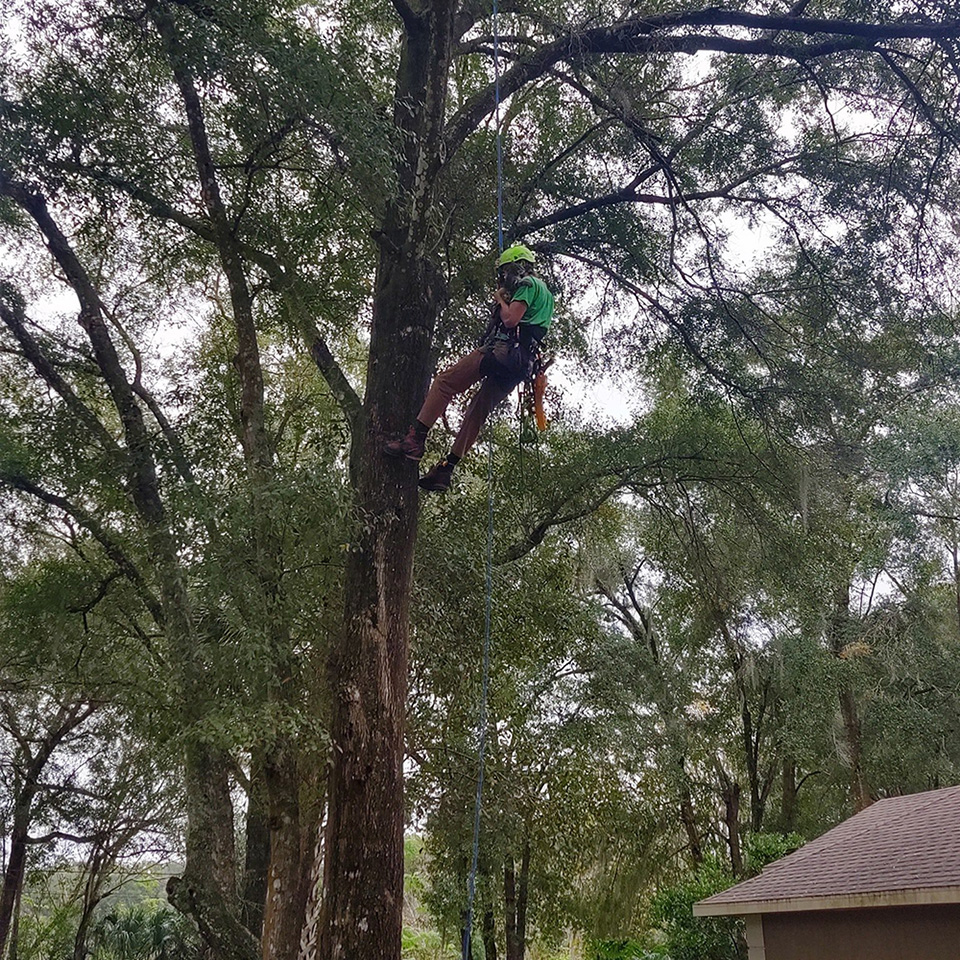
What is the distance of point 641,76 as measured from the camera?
307 inches

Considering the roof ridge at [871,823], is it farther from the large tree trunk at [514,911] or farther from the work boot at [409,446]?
the work boot at [409,446]

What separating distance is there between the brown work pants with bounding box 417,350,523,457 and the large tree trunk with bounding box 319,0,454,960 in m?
0.20

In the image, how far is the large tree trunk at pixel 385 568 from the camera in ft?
13.0

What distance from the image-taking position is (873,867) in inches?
317

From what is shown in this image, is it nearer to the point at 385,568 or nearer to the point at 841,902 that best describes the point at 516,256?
the point at 385,568

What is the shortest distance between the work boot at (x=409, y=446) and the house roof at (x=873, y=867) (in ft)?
18.0

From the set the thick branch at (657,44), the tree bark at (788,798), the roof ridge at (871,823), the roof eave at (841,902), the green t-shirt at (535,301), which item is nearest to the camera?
the green t-shirt at (535,301)

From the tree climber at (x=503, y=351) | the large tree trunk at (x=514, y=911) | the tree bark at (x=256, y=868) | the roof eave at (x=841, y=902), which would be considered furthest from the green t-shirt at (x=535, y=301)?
the large tree trunk at (x=514, y=911)

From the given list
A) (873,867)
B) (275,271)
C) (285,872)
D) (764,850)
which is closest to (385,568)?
(275,271)

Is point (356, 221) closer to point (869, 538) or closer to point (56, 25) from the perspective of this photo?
point (56, 25)

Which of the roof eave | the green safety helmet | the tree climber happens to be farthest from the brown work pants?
the roof eave

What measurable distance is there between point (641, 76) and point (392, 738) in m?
6.27

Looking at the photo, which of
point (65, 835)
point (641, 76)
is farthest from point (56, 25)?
point (65, 835)

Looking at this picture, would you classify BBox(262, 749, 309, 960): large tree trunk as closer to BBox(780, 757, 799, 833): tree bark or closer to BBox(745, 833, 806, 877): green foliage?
BBox(745, 833, 806, 877): green foliage
